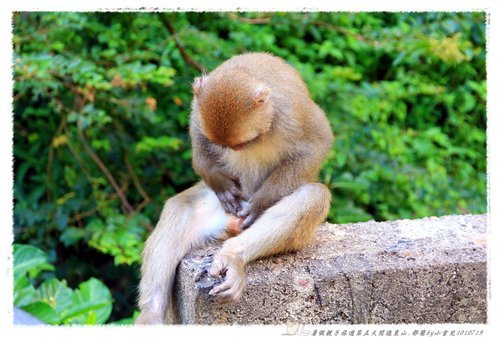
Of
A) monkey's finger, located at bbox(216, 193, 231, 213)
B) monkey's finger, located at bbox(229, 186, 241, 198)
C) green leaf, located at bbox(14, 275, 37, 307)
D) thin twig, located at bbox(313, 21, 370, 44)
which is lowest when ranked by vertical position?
green leaf, located at bbox(14, 275, 37, 307)

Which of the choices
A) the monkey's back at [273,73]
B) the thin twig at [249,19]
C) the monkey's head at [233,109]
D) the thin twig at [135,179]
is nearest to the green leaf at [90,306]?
the thin twig at [135,179]

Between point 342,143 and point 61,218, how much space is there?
2618mm

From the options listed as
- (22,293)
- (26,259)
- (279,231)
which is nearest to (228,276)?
(279,231)

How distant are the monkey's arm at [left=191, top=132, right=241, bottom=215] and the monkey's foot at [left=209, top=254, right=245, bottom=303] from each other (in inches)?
25.1

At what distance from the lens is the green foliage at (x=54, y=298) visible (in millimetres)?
5094

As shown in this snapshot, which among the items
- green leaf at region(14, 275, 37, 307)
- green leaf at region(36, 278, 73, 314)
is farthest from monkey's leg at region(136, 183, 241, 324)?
green leaf at region(36, 278, 73, 314)

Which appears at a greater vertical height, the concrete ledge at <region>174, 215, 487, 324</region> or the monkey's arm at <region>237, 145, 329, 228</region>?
the monkey's arm at <region>237, 145, 329, 228</region>

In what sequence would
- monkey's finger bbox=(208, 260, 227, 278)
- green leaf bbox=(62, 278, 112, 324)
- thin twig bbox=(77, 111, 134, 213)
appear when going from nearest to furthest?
1. monkey's finger bbox=(208, 260, 227, 278)
2. green leaf bbox=(62, 278, 112, 324)
3. thin twig bbox=(77, 111, 134, 213)

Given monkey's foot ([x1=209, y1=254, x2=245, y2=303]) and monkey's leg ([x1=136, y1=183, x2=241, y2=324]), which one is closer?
monkey's foot ([x1=209, y1=254, x2=245, y2=303])

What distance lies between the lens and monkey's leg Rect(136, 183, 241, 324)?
4.05 meters

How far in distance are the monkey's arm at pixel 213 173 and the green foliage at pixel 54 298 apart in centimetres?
143

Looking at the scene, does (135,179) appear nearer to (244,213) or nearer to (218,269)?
(244,213)

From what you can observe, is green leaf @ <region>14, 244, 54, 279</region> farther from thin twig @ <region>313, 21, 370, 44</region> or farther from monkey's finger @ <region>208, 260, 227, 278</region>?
thin twig @ <region>313, 21, 370, 44</region>

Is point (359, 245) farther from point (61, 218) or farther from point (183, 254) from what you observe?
point (61, 218)
